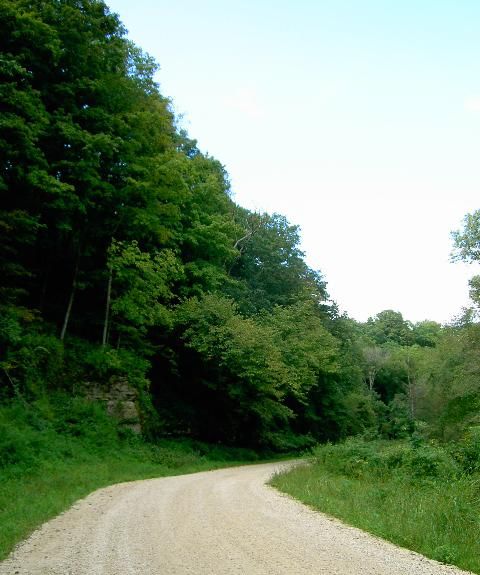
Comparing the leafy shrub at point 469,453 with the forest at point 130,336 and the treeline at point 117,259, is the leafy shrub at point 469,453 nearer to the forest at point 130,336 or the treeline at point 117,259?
the forest at point 130,336

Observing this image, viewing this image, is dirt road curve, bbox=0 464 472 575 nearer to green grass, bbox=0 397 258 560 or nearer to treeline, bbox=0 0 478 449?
green grass, bbox=0 397 258 560

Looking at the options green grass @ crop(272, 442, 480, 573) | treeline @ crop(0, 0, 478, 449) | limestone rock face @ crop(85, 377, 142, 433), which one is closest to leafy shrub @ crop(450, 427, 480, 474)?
green grass @ crop(272, 442, 480, 573)

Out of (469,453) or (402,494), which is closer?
(402,494)

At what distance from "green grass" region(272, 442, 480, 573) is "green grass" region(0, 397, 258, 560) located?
16.8 feet

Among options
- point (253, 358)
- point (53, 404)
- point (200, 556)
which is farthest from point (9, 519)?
point (253, 358)

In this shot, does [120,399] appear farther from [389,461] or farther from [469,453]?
[469,453]

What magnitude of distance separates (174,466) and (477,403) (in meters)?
15.4

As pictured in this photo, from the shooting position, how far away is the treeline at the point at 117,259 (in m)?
16.4

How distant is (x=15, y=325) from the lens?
50.5ft

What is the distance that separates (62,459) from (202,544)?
8586 millimetres

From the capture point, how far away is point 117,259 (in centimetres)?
2012

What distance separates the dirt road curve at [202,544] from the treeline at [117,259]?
795cm

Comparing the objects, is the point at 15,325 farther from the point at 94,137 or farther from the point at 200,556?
the point at 200,556

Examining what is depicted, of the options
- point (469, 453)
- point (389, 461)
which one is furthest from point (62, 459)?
point (469, 453)
